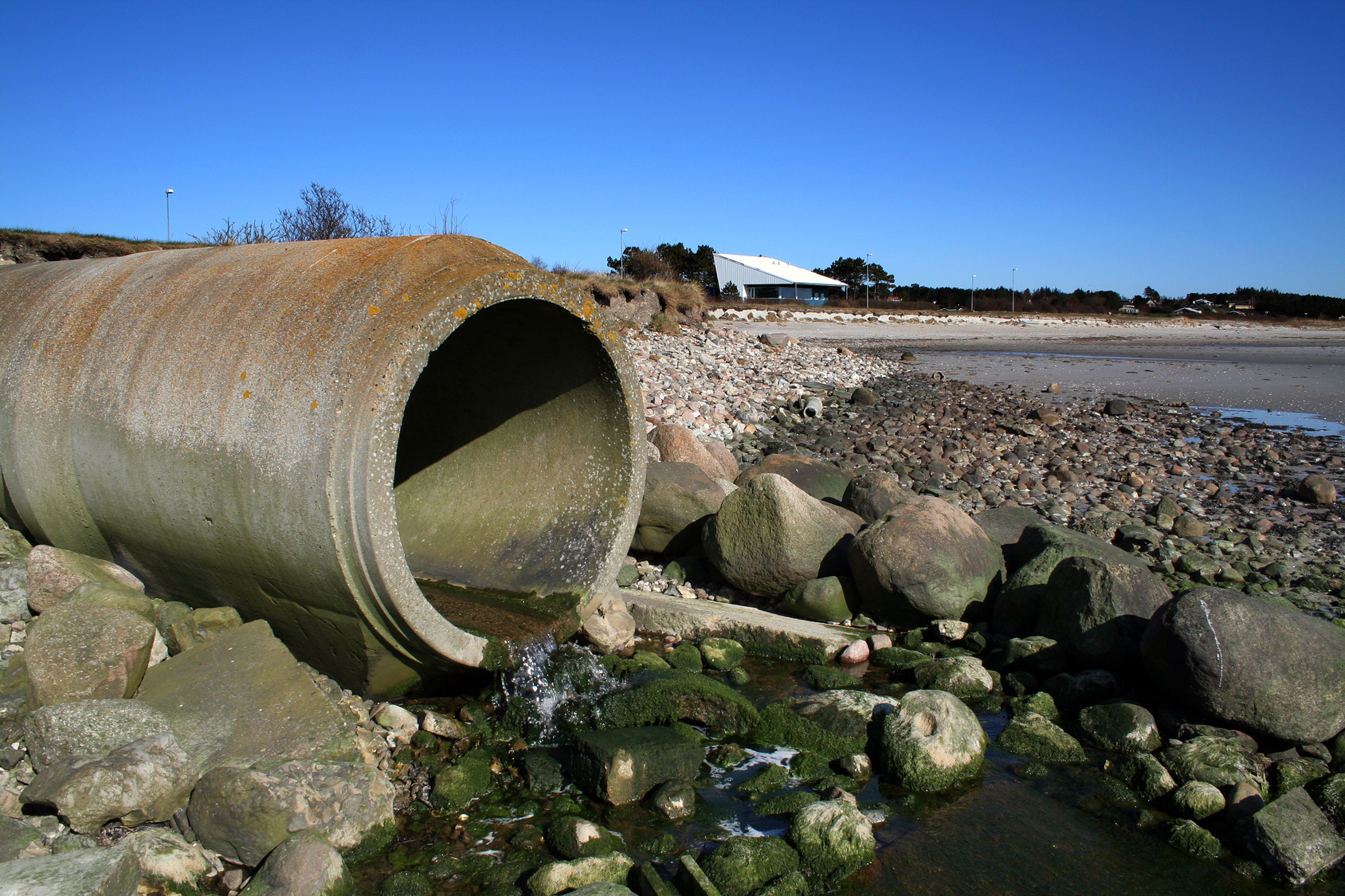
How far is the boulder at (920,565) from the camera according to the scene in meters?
5.66

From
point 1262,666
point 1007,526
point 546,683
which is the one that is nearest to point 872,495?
point 1007,526

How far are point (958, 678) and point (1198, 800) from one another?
136 cm

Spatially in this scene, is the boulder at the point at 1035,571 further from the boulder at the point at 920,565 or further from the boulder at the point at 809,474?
the boulder at the point at 809,474

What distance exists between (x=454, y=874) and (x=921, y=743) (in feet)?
6.91

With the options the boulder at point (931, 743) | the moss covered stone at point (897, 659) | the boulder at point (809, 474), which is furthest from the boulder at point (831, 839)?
the boulder at point (809, 474)

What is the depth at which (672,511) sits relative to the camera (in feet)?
22.4

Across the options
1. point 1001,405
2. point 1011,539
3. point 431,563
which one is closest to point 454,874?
point 431,563

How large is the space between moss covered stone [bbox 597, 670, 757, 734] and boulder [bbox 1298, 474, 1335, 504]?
Answer: 8.15 metres

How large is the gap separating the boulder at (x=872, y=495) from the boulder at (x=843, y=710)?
106 inches

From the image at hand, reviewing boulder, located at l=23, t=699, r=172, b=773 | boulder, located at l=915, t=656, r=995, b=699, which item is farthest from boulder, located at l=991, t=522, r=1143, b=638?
A: boulder, located at l=23, t=699, r=172, b=773

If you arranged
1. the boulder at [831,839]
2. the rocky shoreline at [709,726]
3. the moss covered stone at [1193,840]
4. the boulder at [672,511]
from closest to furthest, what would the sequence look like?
1. the rocky shoreline at [709,726]
2. the boulder at [831,839]
3. the moss covered stone at [1193,840]
4. the boulder at [672,511]

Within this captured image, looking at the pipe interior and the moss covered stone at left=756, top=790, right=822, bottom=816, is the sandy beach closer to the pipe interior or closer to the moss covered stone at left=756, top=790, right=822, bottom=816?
the pipe interior

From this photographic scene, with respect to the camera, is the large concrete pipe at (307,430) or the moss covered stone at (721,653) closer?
the large concrete pipe at (307,430)

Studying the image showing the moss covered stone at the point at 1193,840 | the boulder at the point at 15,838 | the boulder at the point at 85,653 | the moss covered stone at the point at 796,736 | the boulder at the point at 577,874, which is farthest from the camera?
the moss covered stone at the point at 796,736
